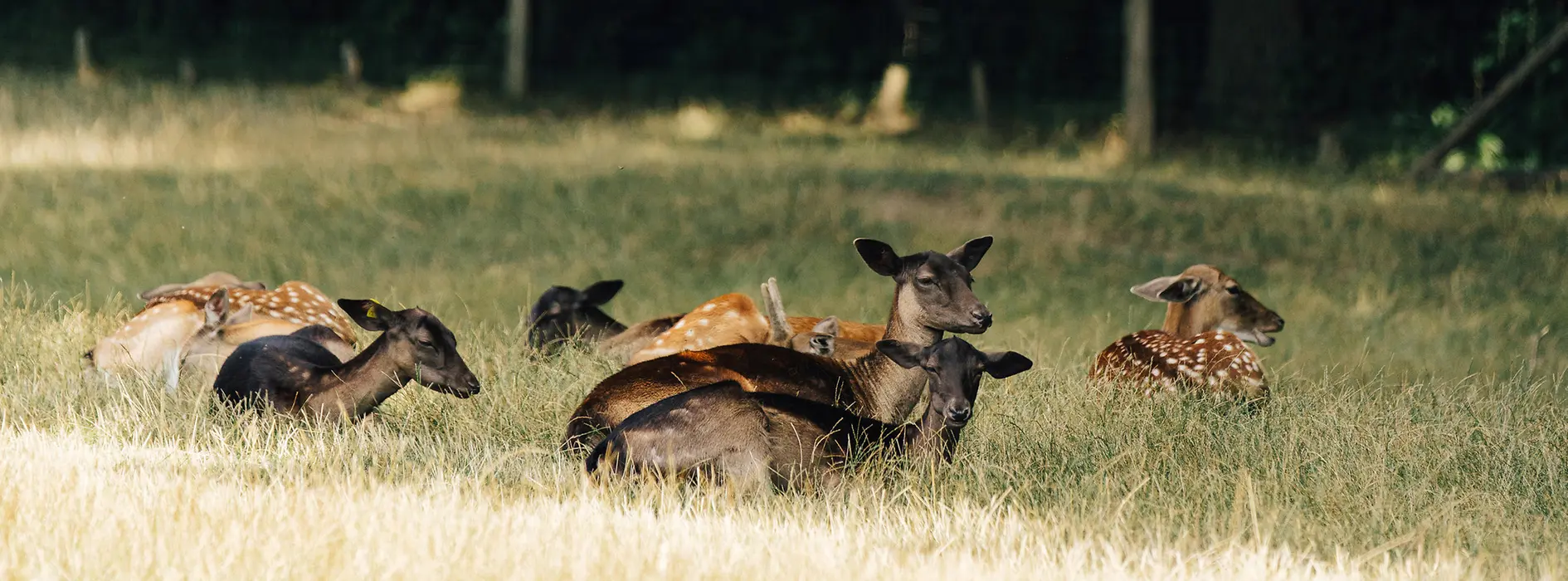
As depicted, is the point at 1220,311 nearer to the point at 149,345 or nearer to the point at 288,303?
the point at 288,303

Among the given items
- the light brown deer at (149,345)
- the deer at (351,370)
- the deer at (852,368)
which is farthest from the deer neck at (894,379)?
the light brown deer at (149,345)

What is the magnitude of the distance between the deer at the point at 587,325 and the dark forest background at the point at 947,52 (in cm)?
1368

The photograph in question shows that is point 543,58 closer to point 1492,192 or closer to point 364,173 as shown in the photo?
point 364,173

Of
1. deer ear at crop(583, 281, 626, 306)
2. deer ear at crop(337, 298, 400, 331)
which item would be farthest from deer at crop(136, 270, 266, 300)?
deer ear at crop(337, 298, 400, 331)

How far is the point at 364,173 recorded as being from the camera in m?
15.6

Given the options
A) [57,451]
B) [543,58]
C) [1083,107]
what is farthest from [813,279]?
[543,58]

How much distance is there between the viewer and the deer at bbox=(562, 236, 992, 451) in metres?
6.36

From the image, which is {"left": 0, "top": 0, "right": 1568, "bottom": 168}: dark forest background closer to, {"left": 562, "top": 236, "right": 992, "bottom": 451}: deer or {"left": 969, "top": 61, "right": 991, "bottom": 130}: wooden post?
{"left": 969, "top": 61, "right": 991, "bottom": 130}: wooden post

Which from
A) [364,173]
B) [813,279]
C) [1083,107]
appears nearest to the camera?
[813,279]

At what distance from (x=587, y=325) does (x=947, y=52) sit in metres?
19.8

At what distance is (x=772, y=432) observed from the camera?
580 cm

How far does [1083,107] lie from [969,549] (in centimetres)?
2087

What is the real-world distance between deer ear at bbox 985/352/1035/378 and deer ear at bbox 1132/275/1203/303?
2.57 metres

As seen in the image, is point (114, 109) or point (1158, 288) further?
point (114, 109)
